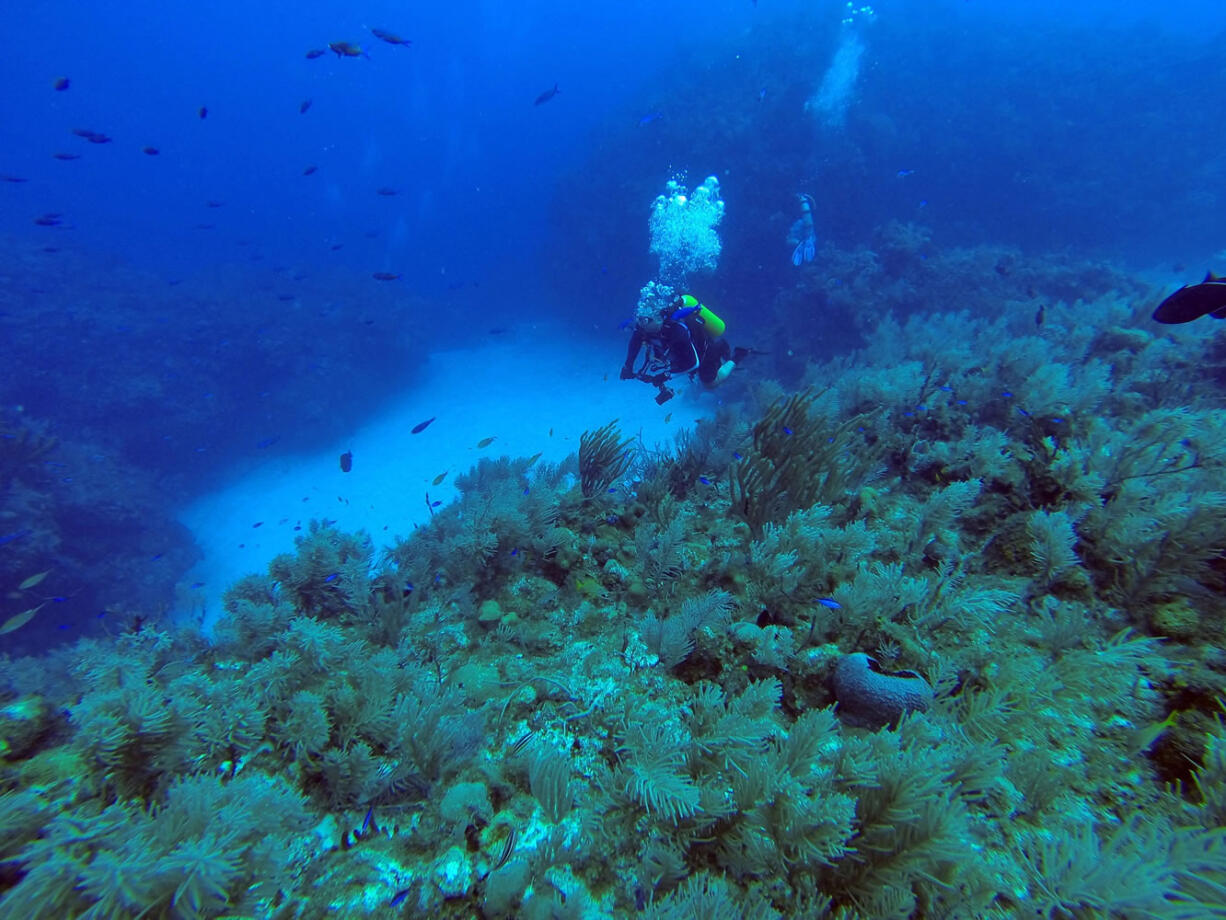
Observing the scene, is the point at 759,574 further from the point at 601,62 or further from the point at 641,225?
the point at 601,62

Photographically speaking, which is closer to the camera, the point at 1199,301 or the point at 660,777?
the point at 660,777

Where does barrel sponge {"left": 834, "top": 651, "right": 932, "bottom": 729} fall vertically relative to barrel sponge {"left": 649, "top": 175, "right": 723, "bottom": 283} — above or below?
below

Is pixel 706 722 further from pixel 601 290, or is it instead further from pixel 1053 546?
pixel 601 290

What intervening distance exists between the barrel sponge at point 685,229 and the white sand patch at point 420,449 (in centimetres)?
441

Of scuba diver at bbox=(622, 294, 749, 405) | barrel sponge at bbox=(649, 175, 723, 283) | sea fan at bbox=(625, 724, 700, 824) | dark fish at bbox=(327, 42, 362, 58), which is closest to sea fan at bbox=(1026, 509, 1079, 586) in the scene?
sea fan at bbox=(625, 724, 700, 824)

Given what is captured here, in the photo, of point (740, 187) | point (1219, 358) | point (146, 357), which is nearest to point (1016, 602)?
point (1219, 358)

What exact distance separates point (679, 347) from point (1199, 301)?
434 cm

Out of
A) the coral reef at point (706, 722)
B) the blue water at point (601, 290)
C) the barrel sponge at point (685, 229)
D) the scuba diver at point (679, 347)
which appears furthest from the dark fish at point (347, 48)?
the barrel sponge at point (685, 229)

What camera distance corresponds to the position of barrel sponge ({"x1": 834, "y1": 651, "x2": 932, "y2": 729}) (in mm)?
2316

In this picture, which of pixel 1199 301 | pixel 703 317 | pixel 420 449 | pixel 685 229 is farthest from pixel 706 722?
pixel 685 229

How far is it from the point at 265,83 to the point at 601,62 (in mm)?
68459

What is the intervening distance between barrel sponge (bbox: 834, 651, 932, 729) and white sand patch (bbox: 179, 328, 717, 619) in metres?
10.1

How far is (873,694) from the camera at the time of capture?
92.8 inches

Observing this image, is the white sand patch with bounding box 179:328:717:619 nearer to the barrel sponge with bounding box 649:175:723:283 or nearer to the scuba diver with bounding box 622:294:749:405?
the barrel sponge with bounding box 649:175:723:283
